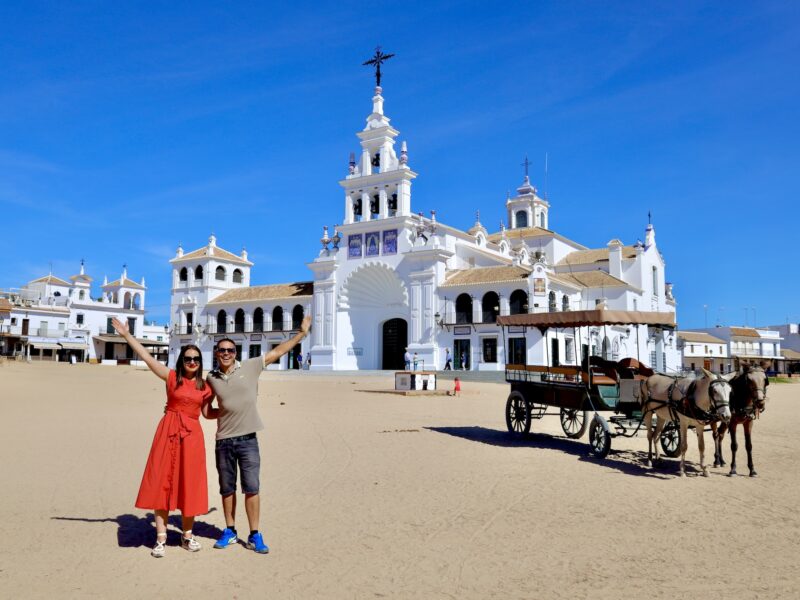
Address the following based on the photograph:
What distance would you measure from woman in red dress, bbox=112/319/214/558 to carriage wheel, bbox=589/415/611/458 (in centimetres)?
715

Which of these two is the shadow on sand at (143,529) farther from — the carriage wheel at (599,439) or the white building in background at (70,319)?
the white building in background at (70,319)

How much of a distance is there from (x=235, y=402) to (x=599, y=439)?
732 centimetres

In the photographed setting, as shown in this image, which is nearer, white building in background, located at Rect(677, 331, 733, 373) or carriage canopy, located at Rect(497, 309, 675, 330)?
carriage canopy, located at Rect(497, 309, 675, 330)

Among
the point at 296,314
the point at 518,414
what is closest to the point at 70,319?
the point at 296,314

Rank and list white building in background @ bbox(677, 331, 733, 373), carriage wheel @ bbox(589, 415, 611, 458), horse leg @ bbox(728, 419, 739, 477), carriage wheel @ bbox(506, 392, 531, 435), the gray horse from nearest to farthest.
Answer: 1. the gray horse
2. horse leg @ bbox(728, 419, 739, 477)
3. carriage wheel @ bbox(589, 415, 611, 458)
4. carriage wheel @ bbox(506, 392, 531, 435)
5. white building in background @ bbox(677, 331, 733, 373)

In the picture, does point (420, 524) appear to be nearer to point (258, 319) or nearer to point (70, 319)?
point (258, 319)

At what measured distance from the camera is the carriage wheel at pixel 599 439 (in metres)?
10.9

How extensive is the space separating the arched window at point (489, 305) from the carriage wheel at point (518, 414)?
25571 mm

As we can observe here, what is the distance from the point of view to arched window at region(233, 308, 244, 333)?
51.6 metres

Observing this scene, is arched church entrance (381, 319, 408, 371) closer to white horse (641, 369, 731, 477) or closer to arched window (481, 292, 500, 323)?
arched window (481, 292, 500, 323)

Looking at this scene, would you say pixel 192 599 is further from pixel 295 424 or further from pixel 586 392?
pixel 295 424

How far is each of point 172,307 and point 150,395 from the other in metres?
32.8

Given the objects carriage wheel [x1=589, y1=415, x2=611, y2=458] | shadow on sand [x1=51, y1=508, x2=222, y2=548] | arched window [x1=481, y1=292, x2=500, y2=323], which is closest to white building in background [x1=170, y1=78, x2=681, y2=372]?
arched window [x1=481, y1=292, x2=500, y2=323]

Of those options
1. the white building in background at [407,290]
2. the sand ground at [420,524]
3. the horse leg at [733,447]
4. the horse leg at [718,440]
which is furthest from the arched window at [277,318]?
the horse leg at [733,447]
